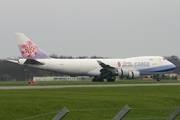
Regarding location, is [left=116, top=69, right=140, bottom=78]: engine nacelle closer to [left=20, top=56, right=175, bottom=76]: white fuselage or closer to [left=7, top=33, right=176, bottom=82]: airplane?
[left=7, top=33, right=176, bottom=82]: airplane

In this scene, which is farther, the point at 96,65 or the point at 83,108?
the point at 96,65

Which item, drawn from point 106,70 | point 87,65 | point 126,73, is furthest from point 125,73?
point 87,65

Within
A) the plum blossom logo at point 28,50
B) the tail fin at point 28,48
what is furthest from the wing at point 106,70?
the plum blossom logo at point 28,50

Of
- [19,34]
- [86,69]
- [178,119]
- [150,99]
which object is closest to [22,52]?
[19,34]

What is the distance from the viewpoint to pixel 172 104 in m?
29.6

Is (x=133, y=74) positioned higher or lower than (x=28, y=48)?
lower

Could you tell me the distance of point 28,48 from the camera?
6812 cm

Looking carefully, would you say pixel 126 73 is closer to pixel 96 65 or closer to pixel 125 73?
pixel 125 73

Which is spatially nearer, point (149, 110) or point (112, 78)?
point (149, 110)

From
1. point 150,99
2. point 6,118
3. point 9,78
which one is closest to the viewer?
point 6,118

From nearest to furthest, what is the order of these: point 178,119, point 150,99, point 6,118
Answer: point 178,119
point 6,118
point 150,99

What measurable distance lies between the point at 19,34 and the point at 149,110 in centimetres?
4535

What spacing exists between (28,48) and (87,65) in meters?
8.43

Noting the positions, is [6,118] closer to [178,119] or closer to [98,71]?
[178,119]
